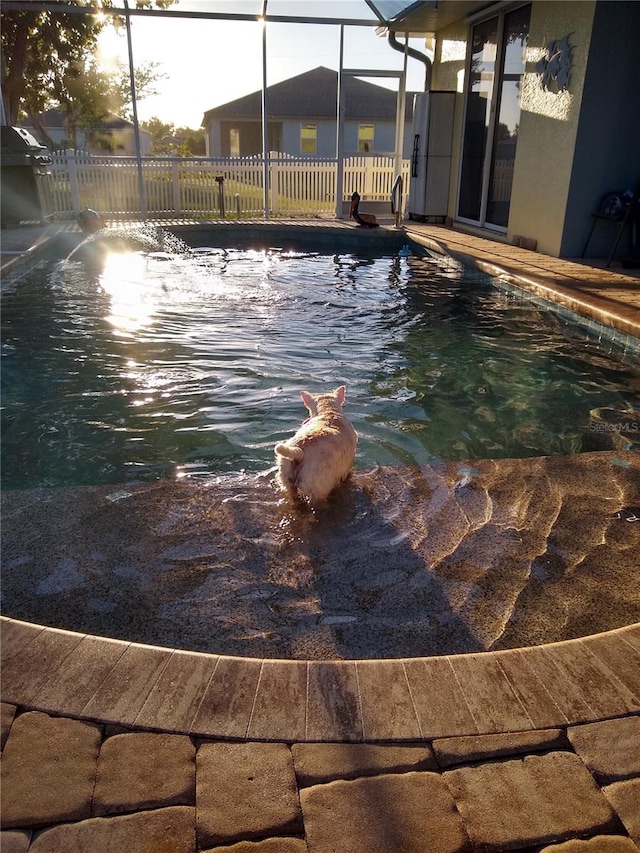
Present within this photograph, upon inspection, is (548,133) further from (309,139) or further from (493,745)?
(309,139)

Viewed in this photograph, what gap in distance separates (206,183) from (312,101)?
22109 millimetres

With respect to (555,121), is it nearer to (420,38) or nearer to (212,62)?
(420,38)

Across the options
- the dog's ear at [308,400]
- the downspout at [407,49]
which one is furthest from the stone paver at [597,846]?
the downspout at [407,49]

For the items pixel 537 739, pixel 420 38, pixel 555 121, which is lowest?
pixel 537 739

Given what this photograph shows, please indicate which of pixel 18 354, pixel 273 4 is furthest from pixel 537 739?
pixel 273 4

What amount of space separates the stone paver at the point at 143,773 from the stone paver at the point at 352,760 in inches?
10.1

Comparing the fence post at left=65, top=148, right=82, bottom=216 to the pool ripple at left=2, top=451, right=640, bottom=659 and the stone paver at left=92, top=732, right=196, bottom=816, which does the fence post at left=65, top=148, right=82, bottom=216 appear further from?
the stone paver at left=92, top=732, right=196, bottom=816

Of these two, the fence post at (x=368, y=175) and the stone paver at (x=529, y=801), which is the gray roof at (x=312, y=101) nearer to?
the fence post at (x=368, y=175)

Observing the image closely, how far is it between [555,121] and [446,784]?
9.15 metres

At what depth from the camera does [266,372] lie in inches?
206

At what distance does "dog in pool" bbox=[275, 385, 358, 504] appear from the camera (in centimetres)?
286

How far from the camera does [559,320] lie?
6.70 meters

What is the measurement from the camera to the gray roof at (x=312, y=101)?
33000 millimetres

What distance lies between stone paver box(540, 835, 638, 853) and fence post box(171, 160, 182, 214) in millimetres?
14561
